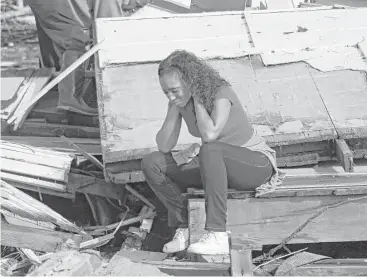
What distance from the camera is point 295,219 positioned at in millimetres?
5016

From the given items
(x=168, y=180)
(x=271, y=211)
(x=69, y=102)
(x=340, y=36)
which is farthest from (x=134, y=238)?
(x=340, y=36)

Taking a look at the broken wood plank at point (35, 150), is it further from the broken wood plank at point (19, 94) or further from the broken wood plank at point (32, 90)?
the broken wood plank at point (19, 94)

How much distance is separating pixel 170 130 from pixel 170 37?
2.12 meters

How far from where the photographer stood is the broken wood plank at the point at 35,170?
597 centimetres

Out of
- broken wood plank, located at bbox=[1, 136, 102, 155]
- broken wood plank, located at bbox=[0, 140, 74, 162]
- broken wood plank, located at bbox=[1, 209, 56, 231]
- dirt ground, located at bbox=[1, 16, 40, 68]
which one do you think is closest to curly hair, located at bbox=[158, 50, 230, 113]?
broken wood plank, located at bbox=[0, 140, 74, 162]

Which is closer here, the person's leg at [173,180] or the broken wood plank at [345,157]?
the person's leg at [173,180]

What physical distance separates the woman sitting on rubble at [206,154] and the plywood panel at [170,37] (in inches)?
71.3

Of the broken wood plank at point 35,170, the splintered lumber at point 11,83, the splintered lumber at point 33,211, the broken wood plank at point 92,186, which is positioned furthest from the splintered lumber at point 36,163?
the splintered lumber at point 11,83

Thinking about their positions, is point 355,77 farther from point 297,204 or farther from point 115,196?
point 115,196

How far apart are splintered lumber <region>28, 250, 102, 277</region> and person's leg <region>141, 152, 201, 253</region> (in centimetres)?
74

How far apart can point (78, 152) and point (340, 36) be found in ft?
9.38

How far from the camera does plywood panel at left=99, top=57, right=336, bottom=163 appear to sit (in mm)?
5578

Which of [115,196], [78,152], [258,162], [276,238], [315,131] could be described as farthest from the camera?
[78,152]

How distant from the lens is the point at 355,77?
615cm
